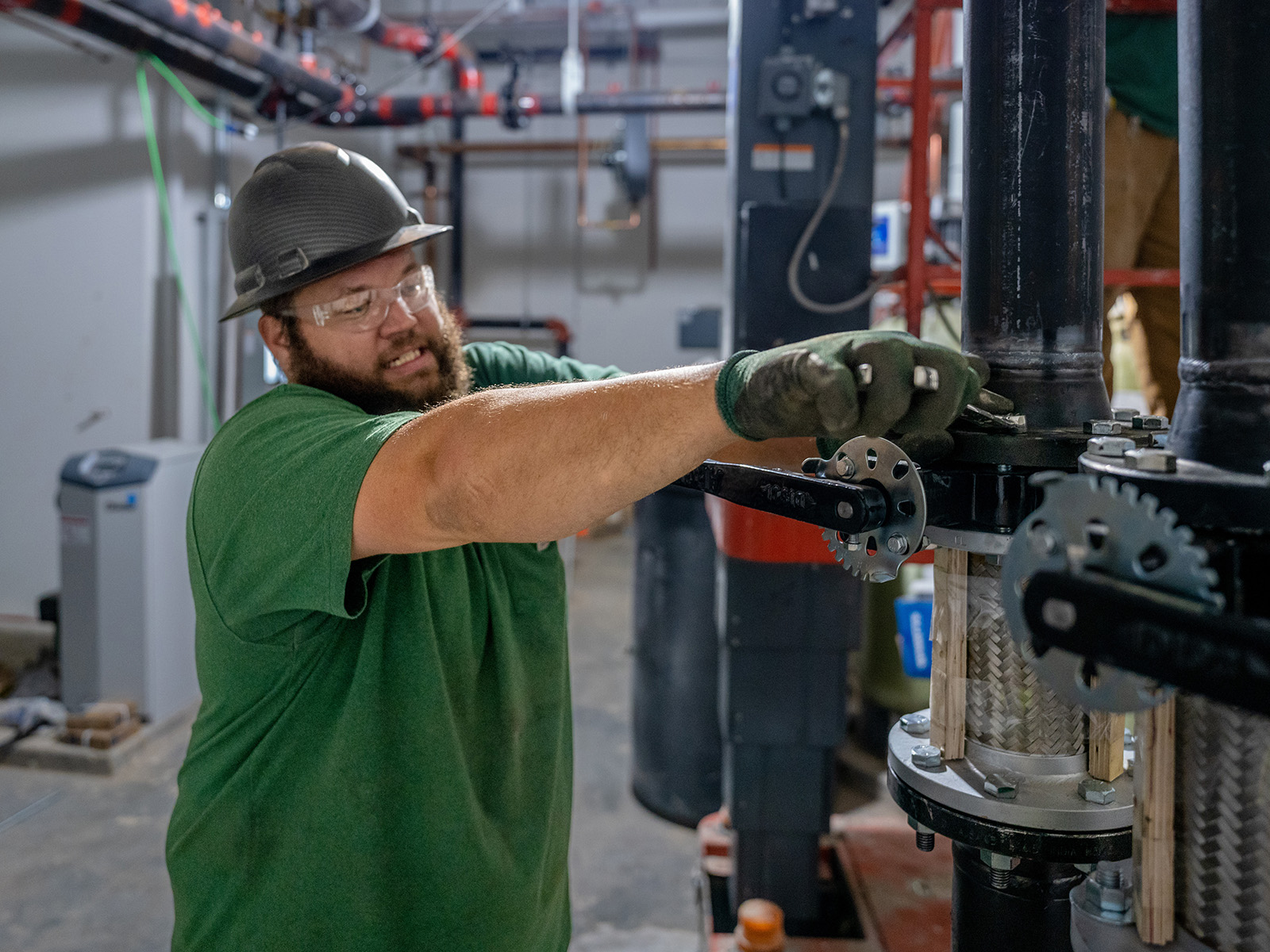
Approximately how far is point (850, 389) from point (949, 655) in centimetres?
25

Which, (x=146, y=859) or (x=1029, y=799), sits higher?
(x=1029, y=799)

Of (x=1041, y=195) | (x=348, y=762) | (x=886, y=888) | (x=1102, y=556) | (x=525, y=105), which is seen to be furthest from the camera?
(x=525, y=105)

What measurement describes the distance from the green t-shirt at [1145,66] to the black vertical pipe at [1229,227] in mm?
1952

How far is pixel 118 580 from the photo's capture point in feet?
11.4

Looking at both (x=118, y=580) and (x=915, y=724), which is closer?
(x=915, y=724)

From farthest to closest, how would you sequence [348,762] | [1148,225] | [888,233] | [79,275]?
[888,233] → [79,275] → [1148,225] → [348,762]

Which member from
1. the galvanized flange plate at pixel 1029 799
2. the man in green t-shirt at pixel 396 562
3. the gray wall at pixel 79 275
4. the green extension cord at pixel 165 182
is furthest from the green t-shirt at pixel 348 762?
the gray wall at pixel 79 275

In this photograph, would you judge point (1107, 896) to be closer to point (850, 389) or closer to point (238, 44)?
point (850, 389)

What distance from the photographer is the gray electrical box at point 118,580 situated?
11.3 ft

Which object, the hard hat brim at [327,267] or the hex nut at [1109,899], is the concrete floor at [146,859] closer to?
the hard hat brim at [327,267]

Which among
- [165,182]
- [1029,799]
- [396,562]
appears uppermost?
[165,182]

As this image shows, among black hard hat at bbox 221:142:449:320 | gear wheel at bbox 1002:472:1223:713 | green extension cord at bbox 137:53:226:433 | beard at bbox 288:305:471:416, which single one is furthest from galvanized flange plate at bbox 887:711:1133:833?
green extension cord at bbox 137:53:226:433

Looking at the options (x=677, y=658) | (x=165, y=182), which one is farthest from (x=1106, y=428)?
(x=165, y=182)

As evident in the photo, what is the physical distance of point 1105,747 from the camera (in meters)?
0.74
